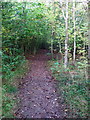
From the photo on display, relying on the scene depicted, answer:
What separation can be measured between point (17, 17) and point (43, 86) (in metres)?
4.78

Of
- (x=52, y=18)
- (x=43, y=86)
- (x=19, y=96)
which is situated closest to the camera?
(x=19, y=96)

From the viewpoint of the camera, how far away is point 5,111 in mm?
3895

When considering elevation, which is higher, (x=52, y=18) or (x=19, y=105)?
(x=52, y=18)

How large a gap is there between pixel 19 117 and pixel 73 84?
10.2ft

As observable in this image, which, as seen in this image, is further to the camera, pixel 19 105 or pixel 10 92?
pixel 10 92

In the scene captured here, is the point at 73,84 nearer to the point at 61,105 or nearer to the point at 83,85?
the point at 83,85

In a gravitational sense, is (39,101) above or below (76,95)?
below

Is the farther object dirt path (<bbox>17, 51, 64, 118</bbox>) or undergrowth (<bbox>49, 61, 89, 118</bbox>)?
dirt path (<bbox>17, 51, 64, 118</bbox>)

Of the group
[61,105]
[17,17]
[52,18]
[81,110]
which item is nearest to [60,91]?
[61,105]

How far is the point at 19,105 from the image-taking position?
4.52 metres

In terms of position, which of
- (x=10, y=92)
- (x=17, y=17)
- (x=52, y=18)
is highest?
(x=52, y=18)

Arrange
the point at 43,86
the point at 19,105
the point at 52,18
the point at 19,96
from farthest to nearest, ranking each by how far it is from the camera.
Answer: the point at 52,18, the point at 43,86, the point at 19,96, the point at 19,105

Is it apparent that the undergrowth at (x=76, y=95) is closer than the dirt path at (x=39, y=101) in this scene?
Yes

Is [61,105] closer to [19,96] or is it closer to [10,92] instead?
[19,96]
